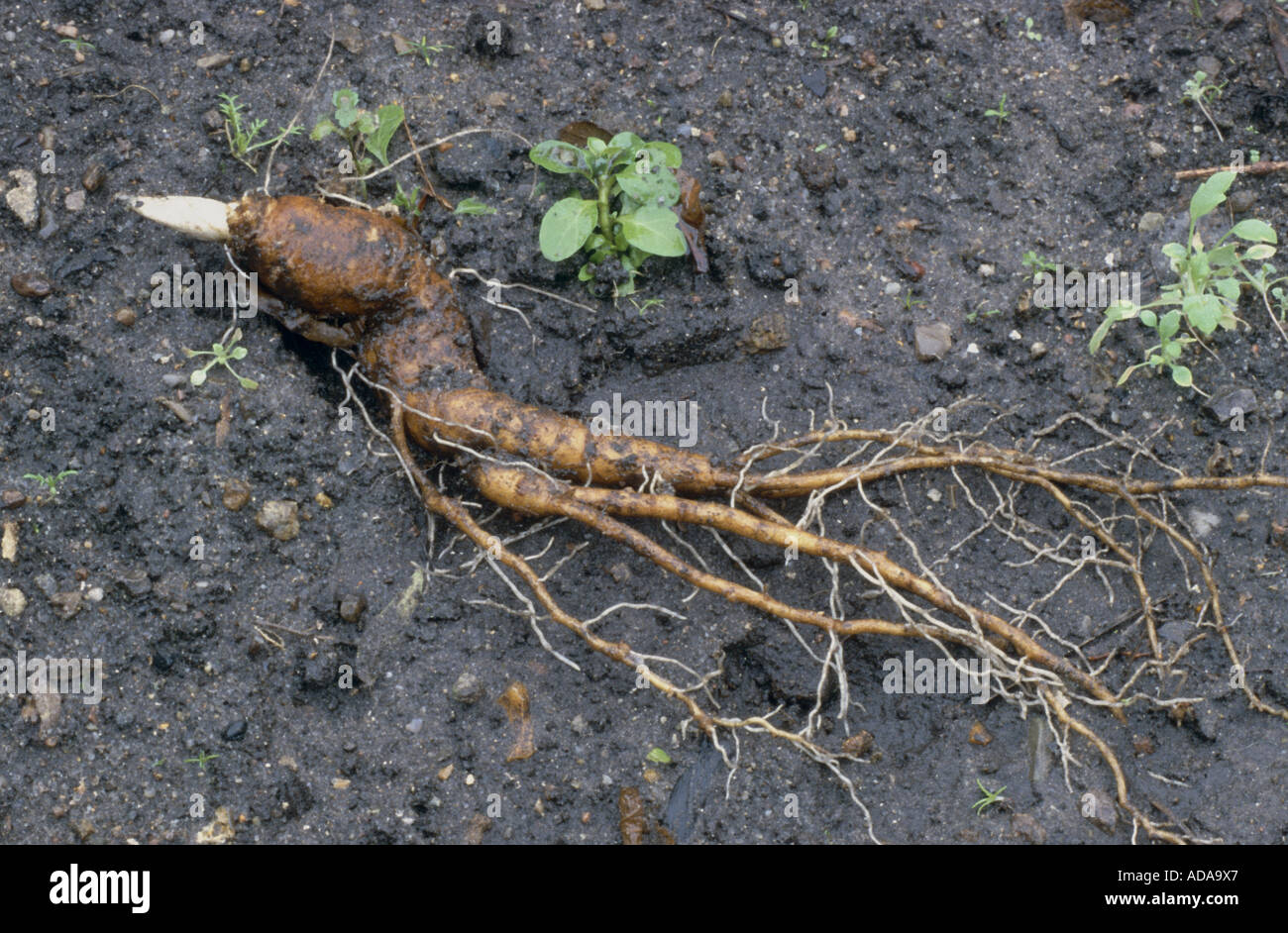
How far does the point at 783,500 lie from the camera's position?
7.91 feet

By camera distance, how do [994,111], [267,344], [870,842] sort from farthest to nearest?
[994,111], [267,344], [870,842]

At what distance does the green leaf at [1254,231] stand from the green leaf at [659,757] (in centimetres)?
170

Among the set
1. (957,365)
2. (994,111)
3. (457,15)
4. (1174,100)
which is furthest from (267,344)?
(1174,100)

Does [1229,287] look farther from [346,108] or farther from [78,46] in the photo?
[78,46]

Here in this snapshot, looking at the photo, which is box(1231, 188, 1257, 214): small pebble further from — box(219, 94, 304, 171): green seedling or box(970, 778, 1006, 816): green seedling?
box(219, 94, 304, 171): green seedling

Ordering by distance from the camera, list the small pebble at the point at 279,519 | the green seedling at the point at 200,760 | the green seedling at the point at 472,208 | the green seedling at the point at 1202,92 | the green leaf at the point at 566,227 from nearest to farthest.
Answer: the green seedling at the point at 200,760 < the small pebble at the point at 279,519 < the green leaf at the point at 566,227 < the green seedling at the point at 472,208 < the green seedling at the point at 1202,92

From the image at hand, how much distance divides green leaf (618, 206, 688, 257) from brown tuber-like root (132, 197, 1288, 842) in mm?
423

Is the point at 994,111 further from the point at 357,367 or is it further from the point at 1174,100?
the point at 357,367

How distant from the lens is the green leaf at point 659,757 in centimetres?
216

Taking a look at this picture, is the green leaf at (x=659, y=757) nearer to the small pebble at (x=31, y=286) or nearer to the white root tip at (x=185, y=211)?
the white root tip at (x=185, y=211)

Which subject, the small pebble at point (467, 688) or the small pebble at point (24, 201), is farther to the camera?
the small pebble at point (24, 201)

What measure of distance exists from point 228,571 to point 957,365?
1692mm

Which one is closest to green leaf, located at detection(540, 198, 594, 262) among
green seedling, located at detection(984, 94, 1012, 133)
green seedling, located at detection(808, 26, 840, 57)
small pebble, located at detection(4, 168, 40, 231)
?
green seedling, located at detection(808, 26, 840, 57)

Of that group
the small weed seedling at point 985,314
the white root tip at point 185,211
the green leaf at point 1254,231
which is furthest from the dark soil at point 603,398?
the green leaf at point 1254,231
